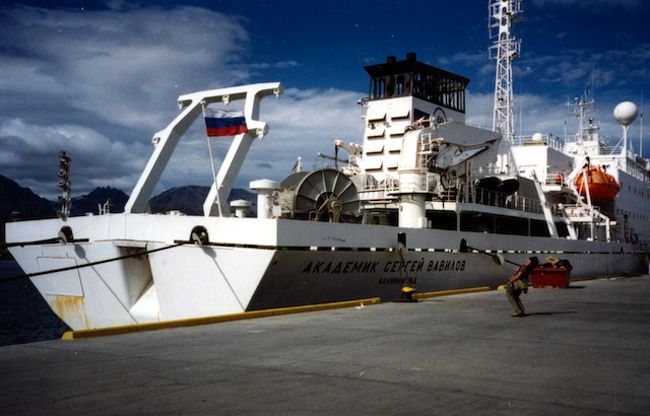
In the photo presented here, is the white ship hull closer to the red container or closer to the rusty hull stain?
the rusty hull stain

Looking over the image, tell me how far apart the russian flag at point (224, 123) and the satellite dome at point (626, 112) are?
37309mm

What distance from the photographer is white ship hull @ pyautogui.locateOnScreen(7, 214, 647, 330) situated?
14.4 metres

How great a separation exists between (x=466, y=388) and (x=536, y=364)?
6.07 ft

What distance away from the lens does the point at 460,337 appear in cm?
1011

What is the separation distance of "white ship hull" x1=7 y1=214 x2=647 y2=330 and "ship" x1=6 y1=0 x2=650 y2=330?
4cm

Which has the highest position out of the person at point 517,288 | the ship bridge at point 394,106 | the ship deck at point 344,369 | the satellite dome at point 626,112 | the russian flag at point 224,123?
the satellite dome at point 626,112

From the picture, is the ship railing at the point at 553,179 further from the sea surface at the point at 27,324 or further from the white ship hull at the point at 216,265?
the sea surface at the point at 27,324

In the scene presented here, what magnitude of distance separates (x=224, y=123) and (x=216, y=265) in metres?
3.68

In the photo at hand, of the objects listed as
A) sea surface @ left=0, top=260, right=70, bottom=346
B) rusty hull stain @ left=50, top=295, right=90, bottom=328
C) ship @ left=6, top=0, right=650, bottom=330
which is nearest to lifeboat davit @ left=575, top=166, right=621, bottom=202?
ship @ left=6, top=0, right=650, bottom=330

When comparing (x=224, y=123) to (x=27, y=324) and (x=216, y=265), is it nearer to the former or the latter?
(x=216, y=265)

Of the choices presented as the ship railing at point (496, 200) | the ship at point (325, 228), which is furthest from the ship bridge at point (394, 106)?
the ship railing at point (496, 200)

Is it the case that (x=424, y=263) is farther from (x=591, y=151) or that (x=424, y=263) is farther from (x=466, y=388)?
(x=591, y=151)

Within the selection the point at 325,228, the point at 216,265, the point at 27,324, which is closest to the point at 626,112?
the point at 325,228

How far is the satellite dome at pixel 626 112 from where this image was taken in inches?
1732
